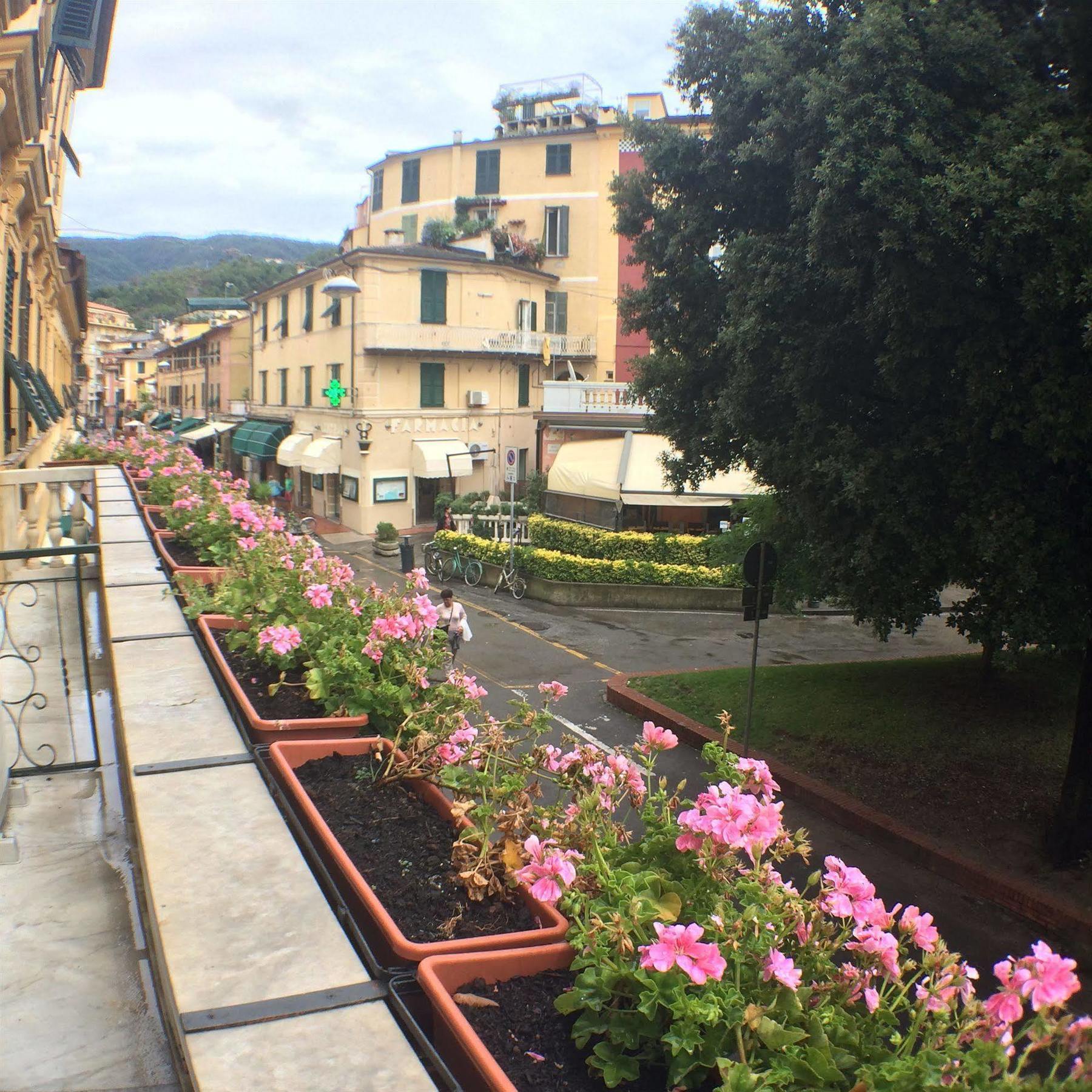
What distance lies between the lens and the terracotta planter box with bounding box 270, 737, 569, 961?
2.69 m

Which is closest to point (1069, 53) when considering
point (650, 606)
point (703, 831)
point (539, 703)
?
point (703, 831)

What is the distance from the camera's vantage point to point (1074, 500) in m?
→ 7.32

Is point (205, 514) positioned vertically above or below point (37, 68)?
below

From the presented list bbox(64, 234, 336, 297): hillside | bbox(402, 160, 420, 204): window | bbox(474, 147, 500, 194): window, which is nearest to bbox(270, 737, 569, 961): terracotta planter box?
bbox(474, 147, 500, 194): window

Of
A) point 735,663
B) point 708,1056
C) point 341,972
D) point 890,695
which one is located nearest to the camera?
point 708,1056

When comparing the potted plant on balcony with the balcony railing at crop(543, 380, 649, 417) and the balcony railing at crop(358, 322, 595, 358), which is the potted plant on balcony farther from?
the balcony railing at crop(358, 322, 595, 358)

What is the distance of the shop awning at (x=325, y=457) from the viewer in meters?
35.1

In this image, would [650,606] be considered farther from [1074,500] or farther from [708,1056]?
[708,1056]

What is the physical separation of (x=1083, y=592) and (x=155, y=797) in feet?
21.5

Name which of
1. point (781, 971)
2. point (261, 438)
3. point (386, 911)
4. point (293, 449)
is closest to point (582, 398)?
point (293, 449)

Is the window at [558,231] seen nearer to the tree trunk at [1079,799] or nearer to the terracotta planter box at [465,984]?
the tree trunk at [1079,799]

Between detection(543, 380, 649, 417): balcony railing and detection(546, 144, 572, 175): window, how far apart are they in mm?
12246

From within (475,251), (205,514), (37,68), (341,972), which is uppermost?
(475,251)

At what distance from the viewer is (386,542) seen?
95.6 ft
